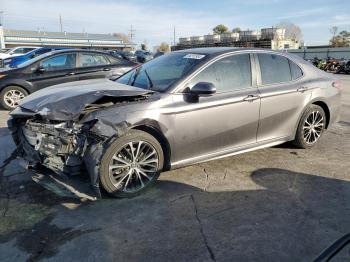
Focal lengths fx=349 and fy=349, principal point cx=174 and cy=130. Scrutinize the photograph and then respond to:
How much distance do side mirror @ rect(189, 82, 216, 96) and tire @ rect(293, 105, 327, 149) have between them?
1.98 metres

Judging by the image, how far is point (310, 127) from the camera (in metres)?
5.60

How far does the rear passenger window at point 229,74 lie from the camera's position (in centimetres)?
447

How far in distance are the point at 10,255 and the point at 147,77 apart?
9.07ft

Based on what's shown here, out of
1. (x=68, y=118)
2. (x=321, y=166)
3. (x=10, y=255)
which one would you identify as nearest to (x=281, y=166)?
(x=321, y=166)

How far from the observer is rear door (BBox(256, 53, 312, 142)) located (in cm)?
491

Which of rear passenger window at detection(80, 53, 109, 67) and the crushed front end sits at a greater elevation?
rear passenger window at detection(80, 53, 109, 67)

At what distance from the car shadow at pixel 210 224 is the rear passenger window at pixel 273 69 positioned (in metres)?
1.54

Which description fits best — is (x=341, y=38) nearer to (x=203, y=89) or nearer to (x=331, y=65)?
(x=331, y=65)

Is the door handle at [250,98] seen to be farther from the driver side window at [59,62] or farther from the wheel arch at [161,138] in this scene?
the driver side window at [59,62]

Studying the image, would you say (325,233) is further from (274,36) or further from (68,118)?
(274,36)

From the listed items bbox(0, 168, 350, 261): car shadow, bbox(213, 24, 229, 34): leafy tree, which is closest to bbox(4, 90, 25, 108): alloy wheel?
bbox(0, 168, 350, 261): car shadow

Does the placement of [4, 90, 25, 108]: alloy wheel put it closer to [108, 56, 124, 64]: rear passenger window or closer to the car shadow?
[108, 56, 124, 64]: rear passenger window

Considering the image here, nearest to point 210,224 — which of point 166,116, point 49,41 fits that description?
point 166,116

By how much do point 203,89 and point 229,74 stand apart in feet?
2.34
